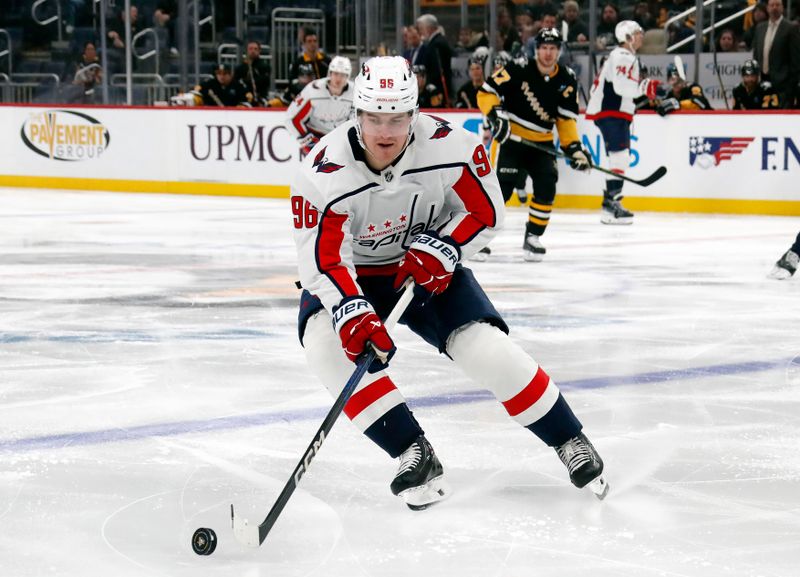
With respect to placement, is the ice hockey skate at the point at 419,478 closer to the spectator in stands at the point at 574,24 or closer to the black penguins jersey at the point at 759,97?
the black penguins jersey at the point at 759,97

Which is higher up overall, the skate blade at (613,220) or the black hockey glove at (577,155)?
the black hockey glove at (577,155)

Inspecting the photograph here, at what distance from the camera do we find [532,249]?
698 centimetres

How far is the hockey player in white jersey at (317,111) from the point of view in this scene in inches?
362

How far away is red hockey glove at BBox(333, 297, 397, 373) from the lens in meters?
2.46

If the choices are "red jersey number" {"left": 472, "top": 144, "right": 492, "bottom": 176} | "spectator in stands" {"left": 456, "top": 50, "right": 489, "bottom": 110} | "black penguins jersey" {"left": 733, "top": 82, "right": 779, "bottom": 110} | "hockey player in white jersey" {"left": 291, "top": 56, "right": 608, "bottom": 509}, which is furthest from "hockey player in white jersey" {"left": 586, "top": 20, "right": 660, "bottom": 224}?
"hockey player in white jersey" {"left": 291, "top": 56, "right": 608, "bottom": 509}

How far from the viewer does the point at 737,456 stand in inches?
117

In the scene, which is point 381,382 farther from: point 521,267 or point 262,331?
point 521,267

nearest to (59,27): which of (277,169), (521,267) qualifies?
(277,169)

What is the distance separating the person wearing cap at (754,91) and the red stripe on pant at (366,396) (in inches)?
299

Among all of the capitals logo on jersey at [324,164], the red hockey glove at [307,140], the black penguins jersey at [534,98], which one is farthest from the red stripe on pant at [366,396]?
the red hockey glove at [307,140]

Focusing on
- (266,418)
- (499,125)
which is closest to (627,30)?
(499,125)

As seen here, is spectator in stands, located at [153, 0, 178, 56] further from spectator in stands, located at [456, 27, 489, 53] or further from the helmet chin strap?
the helmet chin strap

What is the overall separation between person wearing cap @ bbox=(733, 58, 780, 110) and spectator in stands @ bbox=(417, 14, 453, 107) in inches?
91.6

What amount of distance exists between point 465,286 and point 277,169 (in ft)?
28.4
